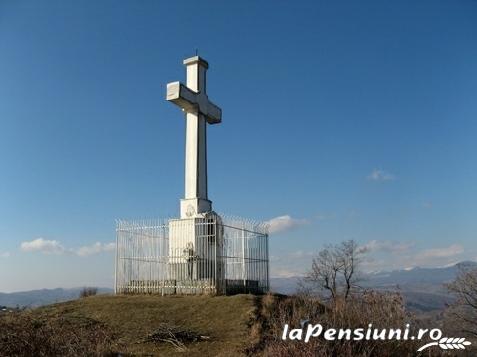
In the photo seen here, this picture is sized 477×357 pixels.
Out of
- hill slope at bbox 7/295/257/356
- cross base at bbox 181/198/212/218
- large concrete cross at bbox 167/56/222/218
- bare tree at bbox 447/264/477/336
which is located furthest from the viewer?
bare tree at bbox 447/264/477/336

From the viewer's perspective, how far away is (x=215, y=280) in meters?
15.6

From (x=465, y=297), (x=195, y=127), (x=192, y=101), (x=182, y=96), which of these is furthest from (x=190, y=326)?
(x=465, y=297)

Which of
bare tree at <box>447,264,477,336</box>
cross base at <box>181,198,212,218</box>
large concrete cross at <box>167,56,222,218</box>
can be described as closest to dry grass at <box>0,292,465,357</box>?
cross base at <box>181,198,212,218</box>

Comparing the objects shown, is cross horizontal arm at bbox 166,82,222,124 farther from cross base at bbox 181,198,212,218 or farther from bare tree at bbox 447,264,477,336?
bare tree at bbox 447,264,477,336

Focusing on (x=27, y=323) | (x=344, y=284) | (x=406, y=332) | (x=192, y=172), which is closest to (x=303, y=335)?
(x=406, y=332)

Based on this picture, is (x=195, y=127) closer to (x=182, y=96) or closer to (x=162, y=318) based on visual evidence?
(x=182, y=96)

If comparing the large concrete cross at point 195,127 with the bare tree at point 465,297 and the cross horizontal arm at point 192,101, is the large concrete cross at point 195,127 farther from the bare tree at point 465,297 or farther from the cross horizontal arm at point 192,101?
the bare tree at point 465,297

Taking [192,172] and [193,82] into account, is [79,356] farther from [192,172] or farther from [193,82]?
[193,82]

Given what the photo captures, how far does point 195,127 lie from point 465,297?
890 inches

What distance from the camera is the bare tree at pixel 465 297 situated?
1189 inches

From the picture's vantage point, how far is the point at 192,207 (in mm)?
17562

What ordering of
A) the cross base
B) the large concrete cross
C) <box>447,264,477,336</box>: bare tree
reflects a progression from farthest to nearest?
<box>447,264,477,336</box>: bare tree
the large concrete cross
the cross base

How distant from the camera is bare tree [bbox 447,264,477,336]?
30203 mm

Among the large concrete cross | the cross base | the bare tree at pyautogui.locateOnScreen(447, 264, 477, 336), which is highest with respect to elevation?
the large concrete cross
